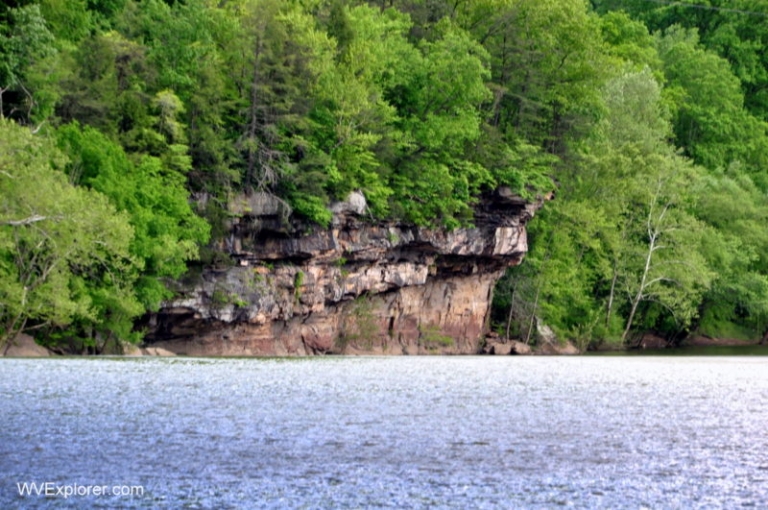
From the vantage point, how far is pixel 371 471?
15195mm

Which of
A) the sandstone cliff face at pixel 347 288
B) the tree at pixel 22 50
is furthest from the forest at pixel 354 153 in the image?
the sandstone cliff face at pixel 347 288

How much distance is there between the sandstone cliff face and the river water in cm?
2402

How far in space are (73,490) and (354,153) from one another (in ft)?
157

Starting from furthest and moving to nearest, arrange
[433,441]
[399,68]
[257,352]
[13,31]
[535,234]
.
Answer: [535,234] → [399,68] → [257,352] → [13,31] → [433,441]

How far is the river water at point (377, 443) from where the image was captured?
1362 cm

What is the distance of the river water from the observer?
44.7 feet

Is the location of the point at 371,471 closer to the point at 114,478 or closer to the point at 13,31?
the point at 114,478

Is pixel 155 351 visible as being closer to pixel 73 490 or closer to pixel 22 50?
pixel 22 50

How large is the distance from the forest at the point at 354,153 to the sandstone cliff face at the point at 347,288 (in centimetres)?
149

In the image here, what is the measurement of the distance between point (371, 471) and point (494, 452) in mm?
2721

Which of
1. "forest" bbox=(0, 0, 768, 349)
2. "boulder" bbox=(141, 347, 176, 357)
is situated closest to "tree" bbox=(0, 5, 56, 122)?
"forest" bbox=(0, 0, 768, 349)

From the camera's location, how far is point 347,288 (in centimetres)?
6072

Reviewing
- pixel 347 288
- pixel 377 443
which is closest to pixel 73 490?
pixel 377 443

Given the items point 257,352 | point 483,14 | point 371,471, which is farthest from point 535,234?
point 371,471
